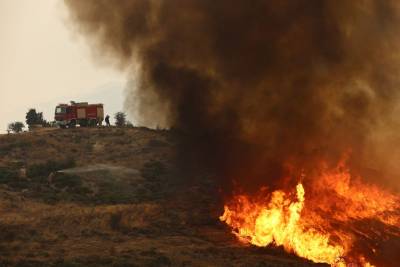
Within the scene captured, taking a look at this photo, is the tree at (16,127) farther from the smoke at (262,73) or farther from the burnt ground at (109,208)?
the smoke at (262,73)

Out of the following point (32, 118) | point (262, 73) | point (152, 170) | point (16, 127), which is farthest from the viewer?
point (16, 127)

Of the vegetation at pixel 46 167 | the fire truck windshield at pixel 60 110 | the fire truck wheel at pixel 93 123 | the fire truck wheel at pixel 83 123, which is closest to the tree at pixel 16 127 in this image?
the fire truck windshield at pixel 60 110

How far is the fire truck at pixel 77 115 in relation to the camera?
6594 centimetres

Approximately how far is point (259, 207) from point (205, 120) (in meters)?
11.7

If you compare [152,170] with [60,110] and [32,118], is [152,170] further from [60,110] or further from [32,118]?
[32,118]

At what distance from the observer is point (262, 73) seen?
3681 centimetres

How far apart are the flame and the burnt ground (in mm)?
868

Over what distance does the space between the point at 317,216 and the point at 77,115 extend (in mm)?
41298

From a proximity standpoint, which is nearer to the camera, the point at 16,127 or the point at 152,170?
the point at 152,170

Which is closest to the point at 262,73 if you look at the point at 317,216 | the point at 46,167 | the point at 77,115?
the point at 317,216

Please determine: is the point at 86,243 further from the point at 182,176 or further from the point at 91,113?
the point at 91,113

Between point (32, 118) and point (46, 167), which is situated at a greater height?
point (32, 118)

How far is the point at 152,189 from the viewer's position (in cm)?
4328

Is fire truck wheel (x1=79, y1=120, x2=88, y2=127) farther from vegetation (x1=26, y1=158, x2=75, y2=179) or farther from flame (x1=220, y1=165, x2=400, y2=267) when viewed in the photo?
flame (x1=220, y1=165, x2=400, y2=267)
